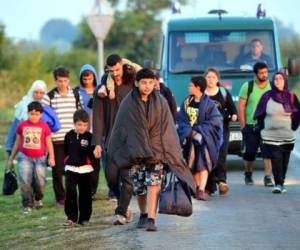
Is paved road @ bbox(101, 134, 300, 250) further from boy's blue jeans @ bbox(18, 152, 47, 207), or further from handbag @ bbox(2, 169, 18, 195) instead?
handbag @ bbox(2, 169, 18, 195)

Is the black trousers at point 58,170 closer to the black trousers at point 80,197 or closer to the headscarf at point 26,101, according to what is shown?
the headscarf at point 26,101

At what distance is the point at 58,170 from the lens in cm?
1504

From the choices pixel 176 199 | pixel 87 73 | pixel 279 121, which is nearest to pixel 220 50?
pixel 279 121

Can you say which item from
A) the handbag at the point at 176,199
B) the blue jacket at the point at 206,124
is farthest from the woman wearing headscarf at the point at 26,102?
the handbag at the point at 176,199

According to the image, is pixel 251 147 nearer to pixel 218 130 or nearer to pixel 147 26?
pixel 218 130

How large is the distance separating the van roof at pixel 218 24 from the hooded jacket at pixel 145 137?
8626 millimetres

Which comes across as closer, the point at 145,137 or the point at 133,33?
the point at 145,137

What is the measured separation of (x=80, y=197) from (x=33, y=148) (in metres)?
1.70

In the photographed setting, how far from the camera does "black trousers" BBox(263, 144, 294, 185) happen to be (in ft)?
52.6

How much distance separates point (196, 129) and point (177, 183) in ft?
10.2

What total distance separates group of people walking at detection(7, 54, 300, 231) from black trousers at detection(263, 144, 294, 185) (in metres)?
0.01

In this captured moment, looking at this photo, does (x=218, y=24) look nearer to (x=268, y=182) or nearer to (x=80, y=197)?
(x=268, y=182)

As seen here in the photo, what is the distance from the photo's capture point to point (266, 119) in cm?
1623

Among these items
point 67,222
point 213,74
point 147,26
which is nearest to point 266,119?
point 213,74
